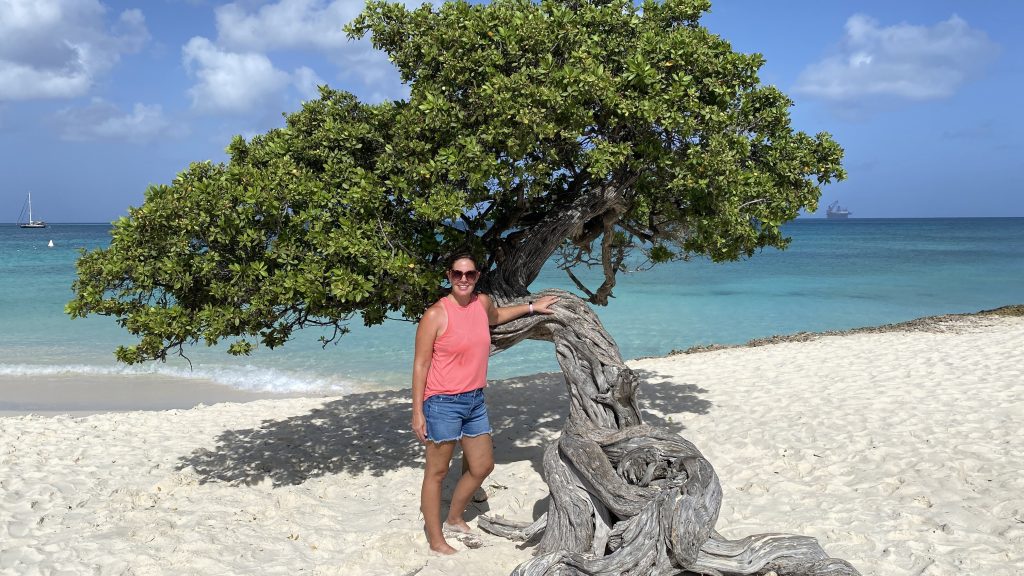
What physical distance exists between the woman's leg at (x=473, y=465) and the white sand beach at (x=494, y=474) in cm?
40

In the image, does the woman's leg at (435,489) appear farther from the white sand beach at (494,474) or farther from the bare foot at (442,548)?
the white sand beach at (494,474)

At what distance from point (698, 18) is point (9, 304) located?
99.4 feet

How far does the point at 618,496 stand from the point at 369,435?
205 inches

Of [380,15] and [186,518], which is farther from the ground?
[380,15]

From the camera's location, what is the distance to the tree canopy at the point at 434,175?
5828 mm

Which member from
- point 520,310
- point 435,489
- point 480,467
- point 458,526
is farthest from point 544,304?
point 458,526

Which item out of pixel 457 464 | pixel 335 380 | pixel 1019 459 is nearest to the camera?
pixel 1019 459

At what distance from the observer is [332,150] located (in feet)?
21.9

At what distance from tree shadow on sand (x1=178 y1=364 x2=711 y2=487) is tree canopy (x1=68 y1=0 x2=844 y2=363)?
2384 millimetres

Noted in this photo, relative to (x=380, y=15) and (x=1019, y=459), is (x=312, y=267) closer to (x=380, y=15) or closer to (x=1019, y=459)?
(x=380, y=15)

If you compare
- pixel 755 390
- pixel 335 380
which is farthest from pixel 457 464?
pixel 335 380

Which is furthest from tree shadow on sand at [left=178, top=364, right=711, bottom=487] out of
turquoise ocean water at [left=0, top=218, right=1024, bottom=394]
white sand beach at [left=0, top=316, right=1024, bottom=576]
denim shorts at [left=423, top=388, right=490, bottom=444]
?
turquoise ocean water at [left=0, top=218, right=1024, bottom=394]

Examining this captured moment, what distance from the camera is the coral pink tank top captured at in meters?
5.32

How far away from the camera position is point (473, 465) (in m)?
5.64
